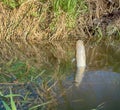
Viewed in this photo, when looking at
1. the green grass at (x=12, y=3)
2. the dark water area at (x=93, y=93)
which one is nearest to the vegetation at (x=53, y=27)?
the green grass at (x=12, y=3)

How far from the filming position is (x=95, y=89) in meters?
3.36

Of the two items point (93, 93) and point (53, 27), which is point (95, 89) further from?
point (53, 27)

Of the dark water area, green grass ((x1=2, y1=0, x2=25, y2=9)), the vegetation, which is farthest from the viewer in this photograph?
green grass ((x1=2, y1=0, x2=25, y2=9))

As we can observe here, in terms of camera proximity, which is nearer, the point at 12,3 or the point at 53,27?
the point at 12,3

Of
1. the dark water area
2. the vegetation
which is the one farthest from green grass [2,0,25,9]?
the dark water area

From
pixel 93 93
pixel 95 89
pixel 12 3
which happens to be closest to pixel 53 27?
pixel 12 3

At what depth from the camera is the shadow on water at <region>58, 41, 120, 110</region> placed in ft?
9.86

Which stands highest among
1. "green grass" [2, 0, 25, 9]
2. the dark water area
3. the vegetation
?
"green grass" [2, 0, 25, 9]

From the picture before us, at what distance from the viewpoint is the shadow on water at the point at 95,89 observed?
3006mm

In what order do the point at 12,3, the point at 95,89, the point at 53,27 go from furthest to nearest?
the point at 53,27, the point at 12,3, the point at 95,89

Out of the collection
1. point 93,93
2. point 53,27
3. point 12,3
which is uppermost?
point 12,3

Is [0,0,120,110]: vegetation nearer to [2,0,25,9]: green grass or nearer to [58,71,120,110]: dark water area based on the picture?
[2,0,25,9]: green grass

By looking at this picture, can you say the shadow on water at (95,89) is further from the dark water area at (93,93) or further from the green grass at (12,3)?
the green grass at (12,3)

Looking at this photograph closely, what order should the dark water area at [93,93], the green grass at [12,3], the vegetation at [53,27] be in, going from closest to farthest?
the dark water area at [93,93] → the vegetation at [53,27] → the green grass at [12,3]
